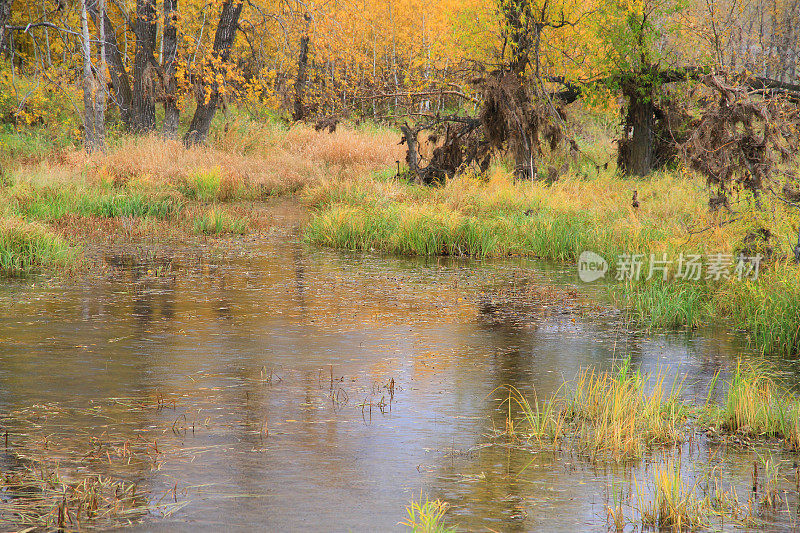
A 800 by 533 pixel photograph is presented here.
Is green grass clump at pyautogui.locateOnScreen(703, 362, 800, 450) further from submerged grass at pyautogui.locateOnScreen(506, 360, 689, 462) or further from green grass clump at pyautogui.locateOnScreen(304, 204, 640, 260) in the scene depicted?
green grass clump at pyautogui.locateOnScreen(304, 204, 640, 260)

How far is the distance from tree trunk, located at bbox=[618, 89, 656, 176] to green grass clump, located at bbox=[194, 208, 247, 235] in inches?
404

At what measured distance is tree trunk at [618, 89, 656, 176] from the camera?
69.6 ft

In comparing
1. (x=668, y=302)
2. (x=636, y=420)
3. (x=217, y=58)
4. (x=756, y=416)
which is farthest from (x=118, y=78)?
(x=756, y=416)

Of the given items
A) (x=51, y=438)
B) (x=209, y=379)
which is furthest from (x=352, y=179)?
(x=51, y=438)

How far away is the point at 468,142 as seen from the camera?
19500 millimetres

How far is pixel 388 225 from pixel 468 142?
18.6ft

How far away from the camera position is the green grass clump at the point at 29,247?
11828mm

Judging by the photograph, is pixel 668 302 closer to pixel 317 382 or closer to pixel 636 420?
pixel 636 420

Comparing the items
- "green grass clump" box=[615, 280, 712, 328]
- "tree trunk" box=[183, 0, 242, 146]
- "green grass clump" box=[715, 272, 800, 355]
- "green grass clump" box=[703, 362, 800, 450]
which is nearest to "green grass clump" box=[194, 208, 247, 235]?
"tree trunk" box=[183, 0, 242, 146]

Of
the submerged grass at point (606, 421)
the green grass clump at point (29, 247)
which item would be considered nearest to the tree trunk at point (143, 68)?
the green grass clump at point (29, 247)

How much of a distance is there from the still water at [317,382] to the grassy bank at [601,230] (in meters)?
0.55

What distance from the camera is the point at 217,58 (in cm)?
2295

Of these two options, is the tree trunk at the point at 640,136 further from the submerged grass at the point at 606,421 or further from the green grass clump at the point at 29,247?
the submerged grass at the point at 606,421

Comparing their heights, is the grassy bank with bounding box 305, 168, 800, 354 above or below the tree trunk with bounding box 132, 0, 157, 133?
below
